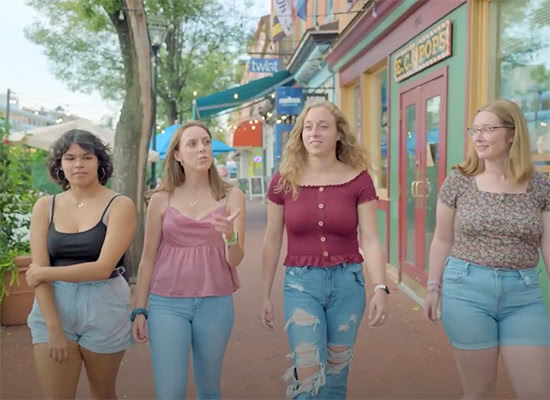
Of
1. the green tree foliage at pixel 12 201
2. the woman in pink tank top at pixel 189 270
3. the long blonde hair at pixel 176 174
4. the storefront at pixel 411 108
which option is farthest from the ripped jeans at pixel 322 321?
the green tree foliage at pixel 12 201

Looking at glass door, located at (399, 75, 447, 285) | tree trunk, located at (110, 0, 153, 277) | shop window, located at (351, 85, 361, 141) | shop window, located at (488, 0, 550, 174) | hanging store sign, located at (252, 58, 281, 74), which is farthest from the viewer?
hanging store sign, located at (252, 58, 281, 74)

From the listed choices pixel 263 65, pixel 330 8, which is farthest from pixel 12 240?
pixel 263 65

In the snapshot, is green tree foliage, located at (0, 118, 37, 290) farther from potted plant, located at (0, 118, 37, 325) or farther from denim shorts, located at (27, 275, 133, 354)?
denim shorts, located at (27, 275, 133, 354)

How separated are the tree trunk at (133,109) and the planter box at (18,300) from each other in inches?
63.7

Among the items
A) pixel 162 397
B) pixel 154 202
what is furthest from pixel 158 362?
pixel 154 202

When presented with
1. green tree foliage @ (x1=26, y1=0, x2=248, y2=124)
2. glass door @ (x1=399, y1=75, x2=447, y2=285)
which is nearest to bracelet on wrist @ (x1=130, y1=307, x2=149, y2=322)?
glass door @ (x1=399, y1=75, x2=447, y2=285)

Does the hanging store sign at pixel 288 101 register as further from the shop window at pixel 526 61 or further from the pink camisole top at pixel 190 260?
the pink camisole top at pixel 190 260

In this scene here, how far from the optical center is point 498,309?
92.7 inches

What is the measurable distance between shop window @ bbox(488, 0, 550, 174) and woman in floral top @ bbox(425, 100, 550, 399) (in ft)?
5.21

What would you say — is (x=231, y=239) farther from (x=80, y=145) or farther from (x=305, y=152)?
(x=80, y=145)

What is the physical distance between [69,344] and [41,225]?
0.56 meters

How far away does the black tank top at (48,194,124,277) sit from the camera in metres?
2.45

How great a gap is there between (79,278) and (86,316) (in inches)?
7.1

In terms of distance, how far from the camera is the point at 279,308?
6.06 meters
